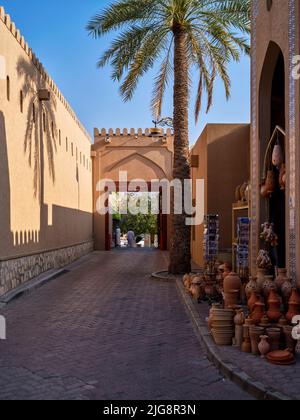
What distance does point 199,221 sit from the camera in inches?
622

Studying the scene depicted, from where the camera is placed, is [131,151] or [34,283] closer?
[34,283]

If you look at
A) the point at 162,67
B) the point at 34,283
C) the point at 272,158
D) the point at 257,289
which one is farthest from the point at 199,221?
the point at 257,289

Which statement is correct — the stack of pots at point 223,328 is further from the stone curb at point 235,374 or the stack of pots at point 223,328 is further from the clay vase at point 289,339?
the clay vase at point 289,339

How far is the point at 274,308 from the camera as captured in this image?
567cm

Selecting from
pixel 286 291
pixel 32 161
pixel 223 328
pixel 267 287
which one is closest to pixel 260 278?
Answer: pixel 267 287

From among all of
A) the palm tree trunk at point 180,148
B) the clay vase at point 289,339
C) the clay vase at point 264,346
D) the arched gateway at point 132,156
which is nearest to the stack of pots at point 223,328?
the clay vase at point 264,346

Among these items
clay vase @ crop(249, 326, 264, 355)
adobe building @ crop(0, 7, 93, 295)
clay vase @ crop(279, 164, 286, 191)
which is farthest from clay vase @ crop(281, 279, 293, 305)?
adobe building @ crop(0, 7, 93, 295)

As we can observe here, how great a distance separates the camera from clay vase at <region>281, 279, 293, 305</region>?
19.5ft

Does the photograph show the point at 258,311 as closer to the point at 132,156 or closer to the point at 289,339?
the point at 289,339

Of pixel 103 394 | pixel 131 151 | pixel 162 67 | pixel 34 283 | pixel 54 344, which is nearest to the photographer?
pixel 103 394

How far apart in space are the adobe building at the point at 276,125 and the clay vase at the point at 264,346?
4.51 ft

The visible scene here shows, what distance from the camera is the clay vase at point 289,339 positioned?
5035mm

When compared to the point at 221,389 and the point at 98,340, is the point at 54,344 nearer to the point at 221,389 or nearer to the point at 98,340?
the point at 98,340
